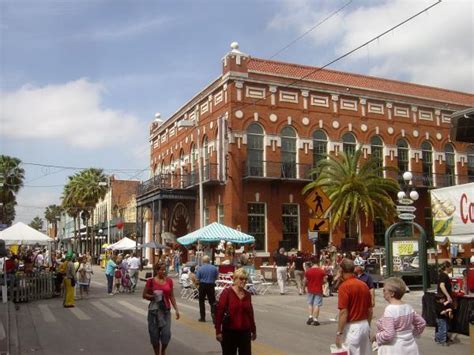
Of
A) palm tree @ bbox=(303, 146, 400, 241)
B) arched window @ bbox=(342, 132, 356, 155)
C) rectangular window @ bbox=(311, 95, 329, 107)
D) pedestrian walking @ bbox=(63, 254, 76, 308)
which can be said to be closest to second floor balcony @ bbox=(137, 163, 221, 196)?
palm tree @ bbox=(303, 146, 400, 241)

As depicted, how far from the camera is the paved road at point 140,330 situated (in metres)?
10.4

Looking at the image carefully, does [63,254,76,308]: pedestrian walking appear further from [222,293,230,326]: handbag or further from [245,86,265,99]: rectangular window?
[245,86,265,99]: rectangular window

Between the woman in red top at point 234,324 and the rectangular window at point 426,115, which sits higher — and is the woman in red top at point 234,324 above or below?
below

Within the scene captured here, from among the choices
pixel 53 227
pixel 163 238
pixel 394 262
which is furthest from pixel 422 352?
pixel 53 227

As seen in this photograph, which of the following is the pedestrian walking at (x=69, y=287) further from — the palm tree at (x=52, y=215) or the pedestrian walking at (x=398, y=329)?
the palm tree at (x=52, y=215)

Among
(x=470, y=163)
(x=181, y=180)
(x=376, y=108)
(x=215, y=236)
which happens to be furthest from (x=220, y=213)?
(x=470, y=163)

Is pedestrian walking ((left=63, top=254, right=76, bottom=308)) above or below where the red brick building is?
below

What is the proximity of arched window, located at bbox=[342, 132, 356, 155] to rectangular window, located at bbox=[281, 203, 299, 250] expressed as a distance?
5416mm

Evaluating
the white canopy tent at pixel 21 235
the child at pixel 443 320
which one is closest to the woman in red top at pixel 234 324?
the child at pixel 443 320

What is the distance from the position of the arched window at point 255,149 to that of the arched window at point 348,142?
595 cm

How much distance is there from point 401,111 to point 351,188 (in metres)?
10.9

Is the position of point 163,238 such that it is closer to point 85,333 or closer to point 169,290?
point 85,333

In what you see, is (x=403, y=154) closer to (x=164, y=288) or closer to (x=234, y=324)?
A: (x=164, y=288)

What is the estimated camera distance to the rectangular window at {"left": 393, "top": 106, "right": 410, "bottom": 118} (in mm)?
38344
